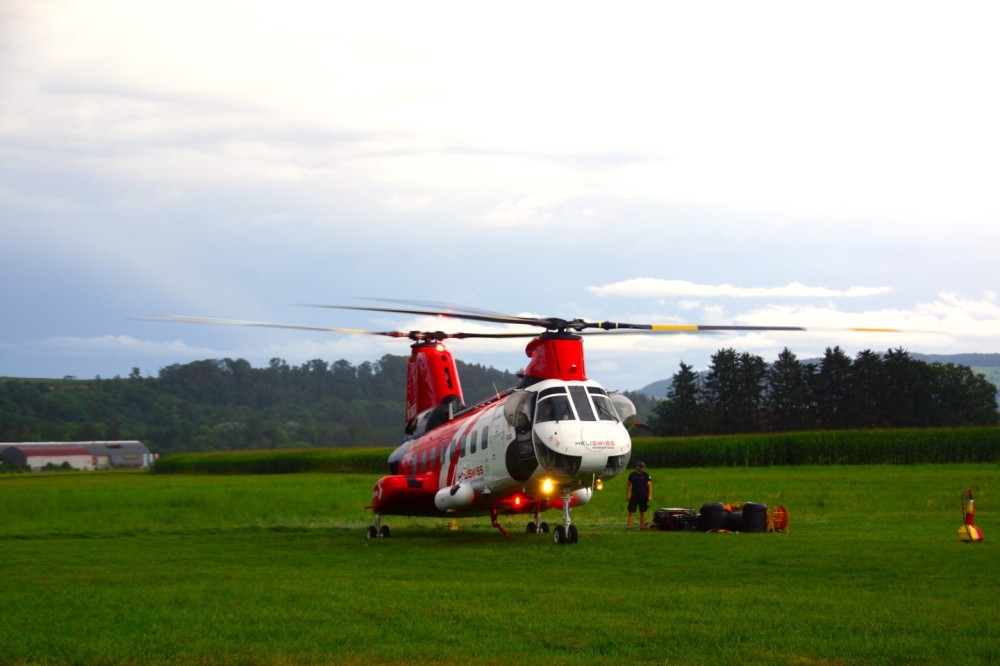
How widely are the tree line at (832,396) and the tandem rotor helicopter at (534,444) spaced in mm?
59002

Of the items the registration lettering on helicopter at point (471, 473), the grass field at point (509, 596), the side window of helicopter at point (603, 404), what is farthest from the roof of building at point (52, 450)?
the side window of helicopter at point (603, 404)

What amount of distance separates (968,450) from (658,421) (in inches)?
1189

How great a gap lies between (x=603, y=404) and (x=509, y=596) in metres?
9.90

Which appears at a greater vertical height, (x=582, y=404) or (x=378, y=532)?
(x=582, y=404)

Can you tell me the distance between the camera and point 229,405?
9669 centimetres

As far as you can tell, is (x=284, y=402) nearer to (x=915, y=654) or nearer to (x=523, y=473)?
(x=523, y=473)

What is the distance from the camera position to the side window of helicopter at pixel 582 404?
24062 mm

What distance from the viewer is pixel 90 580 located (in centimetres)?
1808

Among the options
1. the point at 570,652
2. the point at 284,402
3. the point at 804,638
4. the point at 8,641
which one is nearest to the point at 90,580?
the point at 8,641

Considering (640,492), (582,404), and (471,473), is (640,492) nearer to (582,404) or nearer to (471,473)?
(471,473)

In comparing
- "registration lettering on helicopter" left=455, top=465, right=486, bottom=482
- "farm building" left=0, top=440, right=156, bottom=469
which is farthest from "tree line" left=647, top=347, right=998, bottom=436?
"farm building" left=0, top=440, right=156, bottom=469

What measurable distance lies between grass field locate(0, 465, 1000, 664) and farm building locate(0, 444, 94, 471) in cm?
9513

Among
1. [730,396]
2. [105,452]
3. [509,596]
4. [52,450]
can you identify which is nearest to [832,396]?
[730,396]

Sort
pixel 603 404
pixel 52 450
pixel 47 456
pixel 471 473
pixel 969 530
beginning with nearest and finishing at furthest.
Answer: pixel 969 530, pixel 603 404, pixel 471 473, pixel 47 456, pixel 52 450
